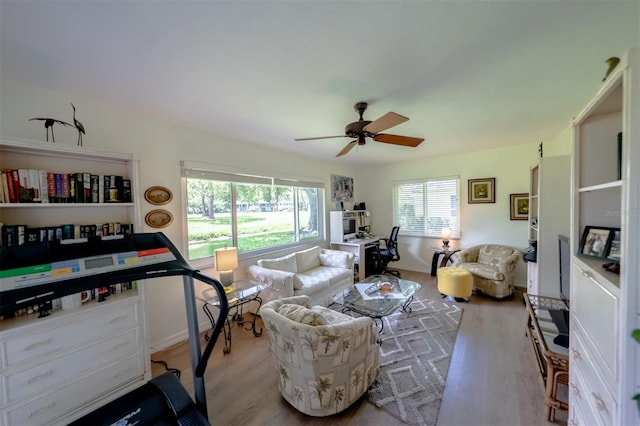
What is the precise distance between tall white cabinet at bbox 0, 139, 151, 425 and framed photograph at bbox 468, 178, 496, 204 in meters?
5.10

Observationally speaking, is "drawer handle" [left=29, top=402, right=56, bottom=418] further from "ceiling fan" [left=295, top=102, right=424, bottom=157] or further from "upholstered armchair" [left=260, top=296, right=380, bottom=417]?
"ceiling fan" [left=295, top=102, right=424, bottom=157]

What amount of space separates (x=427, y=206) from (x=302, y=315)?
13.8 feet

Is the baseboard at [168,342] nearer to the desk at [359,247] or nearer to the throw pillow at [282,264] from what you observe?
the throw pillow at [282,264]

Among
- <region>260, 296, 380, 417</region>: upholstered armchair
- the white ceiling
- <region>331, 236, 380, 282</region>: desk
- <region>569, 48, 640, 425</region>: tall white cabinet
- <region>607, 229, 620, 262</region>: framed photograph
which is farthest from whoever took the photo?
<region>331, 236, 380, 282</region>: desk

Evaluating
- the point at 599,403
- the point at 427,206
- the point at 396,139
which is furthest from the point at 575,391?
the point at 427,206

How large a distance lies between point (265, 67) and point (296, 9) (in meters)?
0.53

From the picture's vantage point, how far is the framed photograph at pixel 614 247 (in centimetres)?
107

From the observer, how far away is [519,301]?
3.51 m

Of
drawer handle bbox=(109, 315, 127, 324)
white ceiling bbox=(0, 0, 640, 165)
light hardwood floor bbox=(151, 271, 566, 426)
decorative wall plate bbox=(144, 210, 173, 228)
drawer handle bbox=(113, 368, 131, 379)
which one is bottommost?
light hardwood floor bbox=(151, 271, 566, 426)

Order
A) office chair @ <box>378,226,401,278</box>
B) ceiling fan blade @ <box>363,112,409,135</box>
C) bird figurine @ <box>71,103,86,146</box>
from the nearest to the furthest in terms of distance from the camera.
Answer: ceiling fan blade @ <box>363,112,409,135</box>
bird figurine @ <box>71,103,86,146</box>
office chair @ <box>378,226,401,278</box>

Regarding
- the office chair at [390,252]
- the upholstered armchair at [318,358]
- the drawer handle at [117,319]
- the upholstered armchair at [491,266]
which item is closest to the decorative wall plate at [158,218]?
the drawer handle at [117,319]

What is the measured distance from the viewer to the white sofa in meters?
2.94

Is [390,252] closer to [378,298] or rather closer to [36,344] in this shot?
Answer: [378,298]

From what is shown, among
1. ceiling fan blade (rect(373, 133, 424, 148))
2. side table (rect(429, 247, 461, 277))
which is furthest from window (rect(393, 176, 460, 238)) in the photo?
ceiling fan blade (rect(373, 133, 424, 148))
